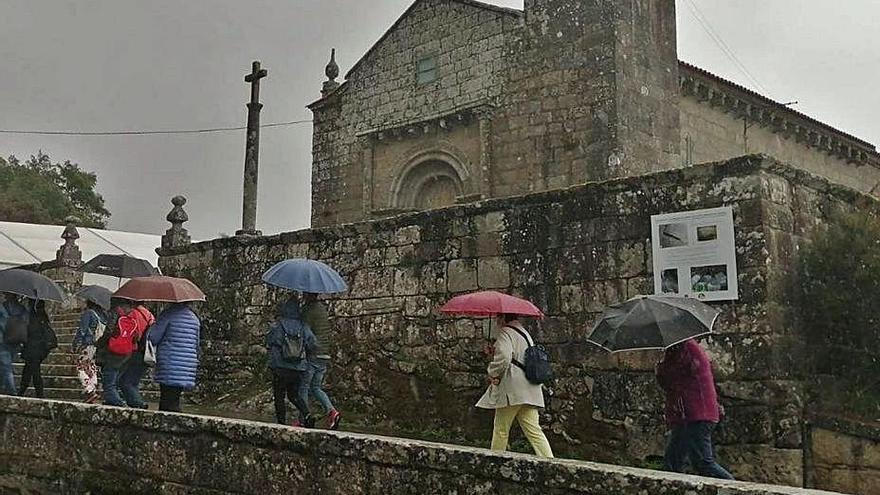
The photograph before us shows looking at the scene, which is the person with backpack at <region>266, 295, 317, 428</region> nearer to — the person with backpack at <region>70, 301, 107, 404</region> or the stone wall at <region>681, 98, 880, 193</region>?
the person with backpack at <region>70, 301, 107, 404</region>

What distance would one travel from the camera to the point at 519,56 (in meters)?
14.9

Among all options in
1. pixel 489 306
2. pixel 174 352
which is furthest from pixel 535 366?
pixel 174 352

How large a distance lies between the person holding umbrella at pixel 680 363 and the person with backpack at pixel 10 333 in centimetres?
720

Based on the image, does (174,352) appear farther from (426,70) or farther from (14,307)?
(426,70)

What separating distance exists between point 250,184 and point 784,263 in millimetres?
9542

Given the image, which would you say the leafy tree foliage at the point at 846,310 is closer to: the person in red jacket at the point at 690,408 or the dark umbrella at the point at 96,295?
the person in red jacket at the point at 690,408

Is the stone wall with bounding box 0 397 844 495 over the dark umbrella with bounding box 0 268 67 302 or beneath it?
beneath

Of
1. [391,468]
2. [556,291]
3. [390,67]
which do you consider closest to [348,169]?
[390,67]

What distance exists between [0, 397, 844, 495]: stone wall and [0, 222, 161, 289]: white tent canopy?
18908 mm

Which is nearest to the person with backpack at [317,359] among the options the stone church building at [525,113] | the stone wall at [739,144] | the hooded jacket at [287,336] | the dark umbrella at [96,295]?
the hooded jacket at [287,336]

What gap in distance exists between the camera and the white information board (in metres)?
6.60

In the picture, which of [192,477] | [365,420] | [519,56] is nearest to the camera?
[192,477]

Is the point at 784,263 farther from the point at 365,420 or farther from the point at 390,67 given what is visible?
the point at 390,67

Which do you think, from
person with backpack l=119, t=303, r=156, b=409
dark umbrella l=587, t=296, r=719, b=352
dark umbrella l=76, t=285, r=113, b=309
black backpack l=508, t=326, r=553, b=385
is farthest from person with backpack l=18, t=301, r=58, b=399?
dark umbrella l=587, t=296, r=719, b=352
